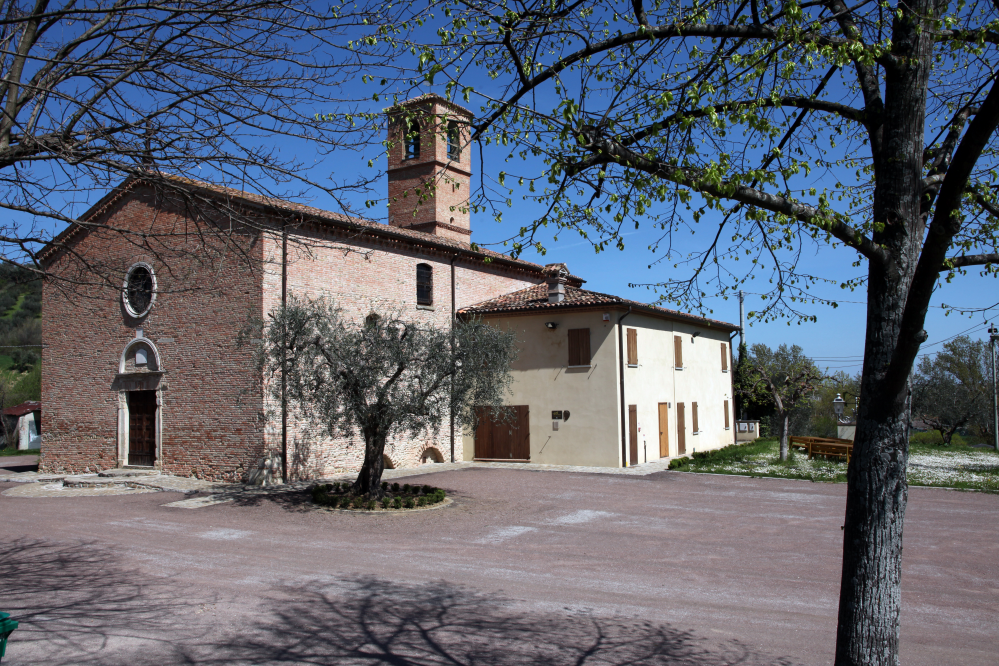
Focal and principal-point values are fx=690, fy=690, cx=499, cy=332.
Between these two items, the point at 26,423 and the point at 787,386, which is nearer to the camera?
the point at 787,386

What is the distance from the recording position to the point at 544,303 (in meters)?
21.3

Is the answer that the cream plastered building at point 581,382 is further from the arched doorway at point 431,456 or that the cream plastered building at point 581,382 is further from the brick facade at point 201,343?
the brick facade at point 201,343

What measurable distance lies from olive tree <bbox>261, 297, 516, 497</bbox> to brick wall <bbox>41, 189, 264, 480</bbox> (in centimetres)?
249

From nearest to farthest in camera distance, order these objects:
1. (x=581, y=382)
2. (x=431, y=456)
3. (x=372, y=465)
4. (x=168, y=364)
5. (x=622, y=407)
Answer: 1. (x=372, y=465)
2. (x=168, y=364)
3. (x=622, y=407)
4. (x=581, y=382)
5. (x=431, y=456)

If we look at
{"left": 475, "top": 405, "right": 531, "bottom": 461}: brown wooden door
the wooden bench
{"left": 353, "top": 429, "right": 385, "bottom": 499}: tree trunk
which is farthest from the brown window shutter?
{"left": 353, "top": 429, "right": 385, "bottom": 499}: tree trunk

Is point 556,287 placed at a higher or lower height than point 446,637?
higher

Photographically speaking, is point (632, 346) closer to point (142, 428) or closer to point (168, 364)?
point (168, 364)

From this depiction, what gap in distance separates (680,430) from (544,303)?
24.4 feet

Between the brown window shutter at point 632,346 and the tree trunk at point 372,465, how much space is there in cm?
947

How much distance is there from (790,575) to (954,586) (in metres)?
1.81

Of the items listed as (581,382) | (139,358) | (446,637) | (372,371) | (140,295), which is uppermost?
(140,295)

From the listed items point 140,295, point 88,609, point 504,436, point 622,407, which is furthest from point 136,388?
point 622,407

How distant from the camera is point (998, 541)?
1059cm

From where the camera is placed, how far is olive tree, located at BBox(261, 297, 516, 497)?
13297 mm
